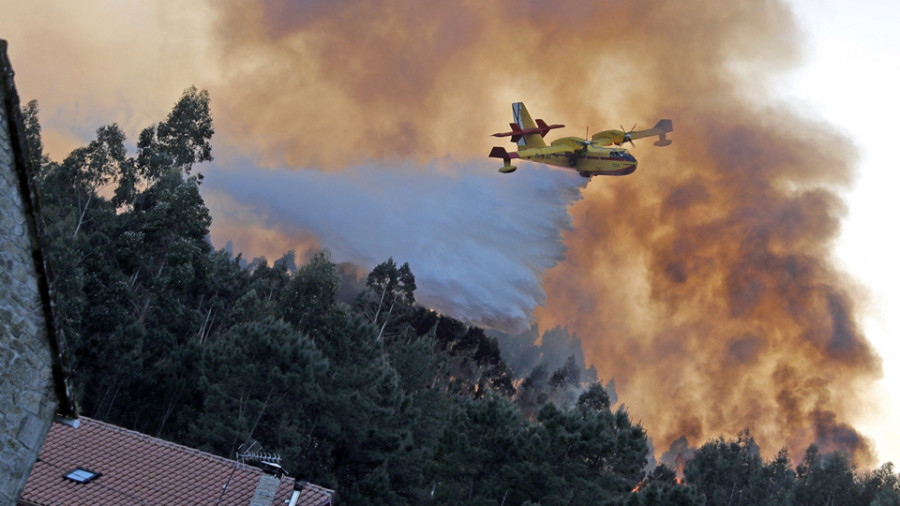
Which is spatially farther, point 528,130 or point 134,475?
point 528,130

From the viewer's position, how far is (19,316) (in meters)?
5.26

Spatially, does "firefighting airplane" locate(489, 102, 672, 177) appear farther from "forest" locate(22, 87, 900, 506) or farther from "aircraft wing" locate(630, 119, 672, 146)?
"forest" locate(22, 87, 900, 506)

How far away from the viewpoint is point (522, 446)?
144 ft

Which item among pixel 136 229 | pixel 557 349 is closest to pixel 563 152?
pixel 136 229

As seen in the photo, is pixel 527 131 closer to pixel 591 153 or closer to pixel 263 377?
pixel 591 153

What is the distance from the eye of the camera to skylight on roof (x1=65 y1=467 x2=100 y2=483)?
23766mm

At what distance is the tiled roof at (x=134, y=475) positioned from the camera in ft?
76.8

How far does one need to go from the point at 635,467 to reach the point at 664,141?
25853 mm

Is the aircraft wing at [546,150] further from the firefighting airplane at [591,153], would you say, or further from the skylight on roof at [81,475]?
the skylight on roof at [81,475]

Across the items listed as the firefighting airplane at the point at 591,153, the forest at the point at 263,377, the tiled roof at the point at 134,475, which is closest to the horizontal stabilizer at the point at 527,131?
the firefighting airplane at the point at 591,153

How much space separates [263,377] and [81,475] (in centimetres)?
2145

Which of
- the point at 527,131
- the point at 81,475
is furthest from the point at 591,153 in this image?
the point at 81,475

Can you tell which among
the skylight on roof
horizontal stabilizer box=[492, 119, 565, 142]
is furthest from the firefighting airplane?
the skylight on roof

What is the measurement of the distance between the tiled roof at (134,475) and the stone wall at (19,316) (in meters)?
19.2
